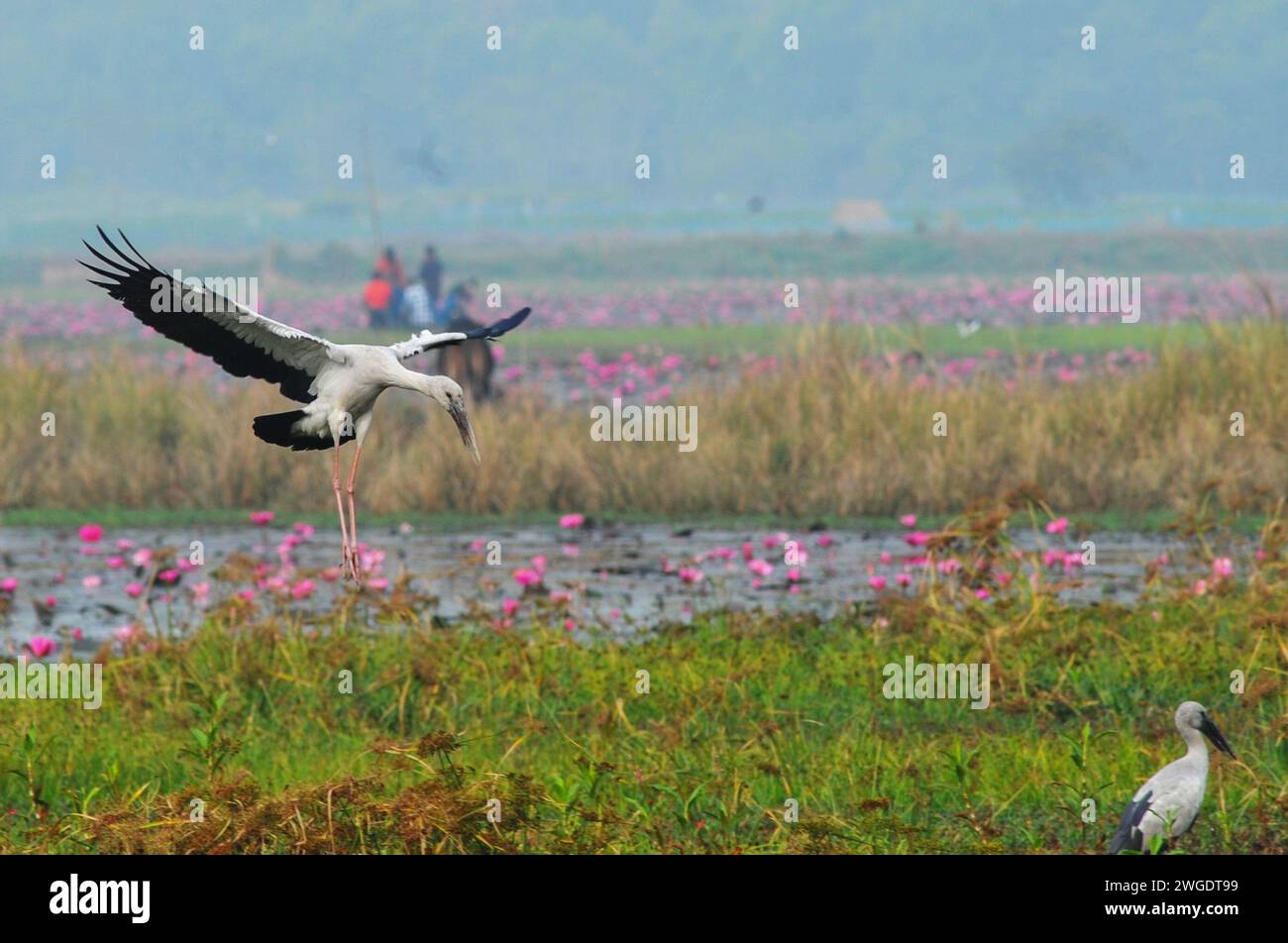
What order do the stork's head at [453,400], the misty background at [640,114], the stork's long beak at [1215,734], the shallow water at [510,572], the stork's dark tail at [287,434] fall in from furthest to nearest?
the misty background at [640,114] → the shallow water at [510,572] → the stork's long beak at [1215,734] → the stork's dark tail at [287,434] → the stork's head at [453,400]

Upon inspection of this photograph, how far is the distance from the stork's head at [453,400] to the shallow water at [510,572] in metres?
7.15

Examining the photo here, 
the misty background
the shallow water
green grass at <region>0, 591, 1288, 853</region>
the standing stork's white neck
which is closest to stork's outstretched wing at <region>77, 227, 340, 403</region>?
the standing stork's white neck

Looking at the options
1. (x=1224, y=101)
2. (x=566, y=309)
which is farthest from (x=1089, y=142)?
(x=566, y=309)

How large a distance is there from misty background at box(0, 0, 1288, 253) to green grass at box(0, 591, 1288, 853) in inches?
4041

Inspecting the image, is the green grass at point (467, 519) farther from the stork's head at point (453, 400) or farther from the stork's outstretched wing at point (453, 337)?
the stork's head at point (453, 400)

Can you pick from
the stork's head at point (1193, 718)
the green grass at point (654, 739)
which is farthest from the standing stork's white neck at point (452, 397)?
the stork's head at point (1193, 718)

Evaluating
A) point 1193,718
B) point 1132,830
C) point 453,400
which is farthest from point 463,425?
point 1193,718

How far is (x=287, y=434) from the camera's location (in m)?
3.56

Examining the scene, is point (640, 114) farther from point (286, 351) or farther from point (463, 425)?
point (463, 425)

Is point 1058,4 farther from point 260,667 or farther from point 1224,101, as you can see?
point 260,667

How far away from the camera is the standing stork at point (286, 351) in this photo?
3.38m

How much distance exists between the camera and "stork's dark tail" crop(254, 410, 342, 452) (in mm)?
3492

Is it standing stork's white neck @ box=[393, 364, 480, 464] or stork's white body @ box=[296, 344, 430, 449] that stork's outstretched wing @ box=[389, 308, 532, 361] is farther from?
standing stork's white neck @ box=[393, 364, 480, 464]
